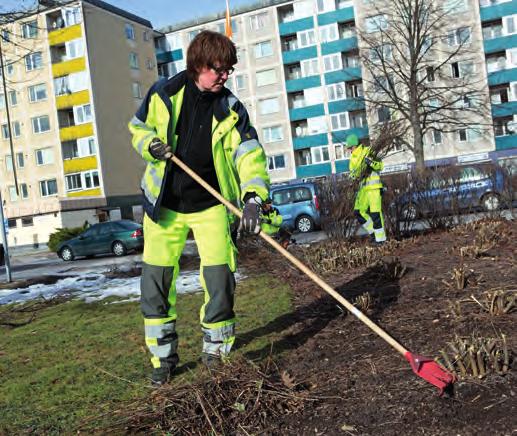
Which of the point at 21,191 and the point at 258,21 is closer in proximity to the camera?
the point at 21,191

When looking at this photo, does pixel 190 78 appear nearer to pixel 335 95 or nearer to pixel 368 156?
pixel 368 156

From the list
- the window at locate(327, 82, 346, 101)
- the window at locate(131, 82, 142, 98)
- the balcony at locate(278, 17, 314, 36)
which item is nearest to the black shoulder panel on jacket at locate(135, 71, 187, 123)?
the window at locate(327, 82, 346, 101)

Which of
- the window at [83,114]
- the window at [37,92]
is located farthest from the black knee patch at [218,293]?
the window at [37,92]

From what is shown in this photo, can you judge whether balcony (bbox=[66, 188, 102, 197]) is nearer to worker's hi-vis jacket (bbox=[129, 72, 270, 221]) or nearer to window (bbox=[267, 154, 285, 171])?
window (bbox=[267, 154, 285, 171])

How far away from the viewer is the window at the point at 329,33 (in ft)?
142

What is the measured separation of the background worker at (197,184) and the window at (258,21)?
148 feet

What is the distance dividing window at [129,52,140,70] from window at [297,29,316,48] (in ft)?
43.9

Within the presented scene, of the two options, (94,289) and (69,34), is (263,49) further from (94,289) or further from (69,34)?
(94,289)

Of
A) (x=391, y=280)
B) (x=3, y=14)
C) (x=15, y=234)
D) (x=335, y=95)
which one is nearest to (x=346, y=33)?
(x=335, y=95)

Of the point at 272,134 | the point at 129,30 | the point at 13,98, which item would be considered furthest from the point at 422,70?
the point at 13,98

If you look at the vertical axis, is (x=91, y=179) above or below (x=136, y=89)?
below

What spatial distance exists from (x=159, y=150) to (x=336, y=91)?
41721mm

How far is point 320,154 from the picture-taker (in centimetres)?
4372

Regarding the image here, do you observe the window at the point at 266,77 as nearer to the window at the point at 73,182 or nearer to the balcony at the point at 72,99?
the balcony at the point at 72,99
